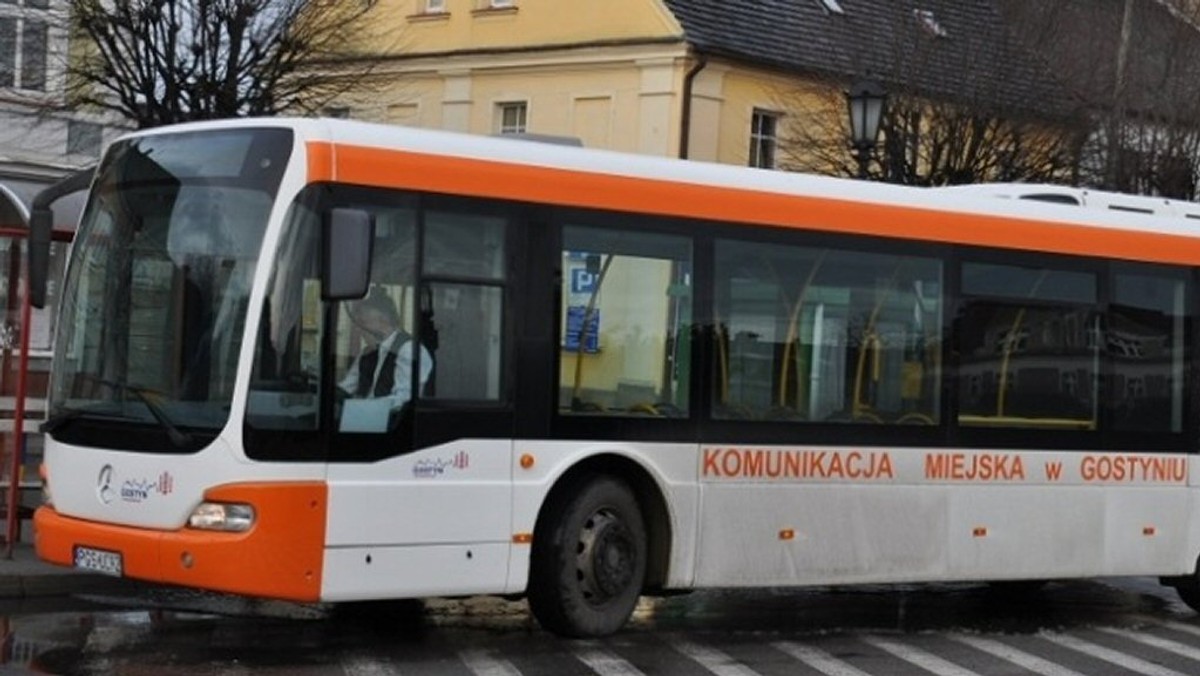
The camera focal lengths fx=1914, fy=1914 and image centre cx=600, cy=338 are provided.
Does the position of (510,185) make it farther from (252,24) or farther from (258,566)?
(252,24)

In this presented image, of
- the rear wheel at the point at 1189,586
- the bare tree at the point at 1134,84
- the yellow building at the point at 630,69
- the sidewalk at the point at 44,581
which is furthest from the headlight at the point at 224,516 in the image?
the yellow building at the point at 630,69

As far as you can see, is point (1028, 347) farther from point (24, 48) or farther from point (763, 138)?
point (763, 138)

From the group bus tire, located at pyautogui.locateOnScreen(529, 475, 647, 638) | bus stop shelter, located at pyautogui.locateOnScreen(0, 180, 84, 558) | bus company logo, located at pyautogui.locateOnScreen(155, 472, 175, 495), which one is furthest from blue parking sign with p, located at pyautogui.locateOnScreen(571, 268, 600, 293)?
bus stop shelter, located at pyautogui.locateOnScreen(0, 180, 84, 558)

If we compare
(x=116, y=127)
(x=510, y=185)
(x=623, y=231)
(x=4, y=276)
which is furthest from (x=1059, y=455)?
(x=116, y=127)

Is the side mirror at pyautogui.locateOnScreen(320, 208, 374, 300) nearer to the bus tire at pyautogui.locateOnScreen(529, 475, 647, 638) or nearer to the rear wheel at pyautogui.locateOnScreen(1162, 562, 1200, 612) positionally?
the bus tire at pyautogui.locateOnScreen(529, 475, 647, 638)

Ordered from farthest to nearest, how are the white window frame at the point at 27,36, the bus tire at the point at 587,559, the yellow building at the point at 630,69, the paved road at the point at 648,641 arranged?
the yellow building at the point at 630,69 → the white window frame at the point at 27,36 → the bus tire at the point at 587,559 → the paved road at the point at 648,641

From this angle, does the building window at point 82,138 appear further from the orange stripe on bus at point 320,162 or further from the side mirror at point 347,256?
the side mirror at point 347,256

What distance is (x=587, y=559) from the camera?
36.3 ft

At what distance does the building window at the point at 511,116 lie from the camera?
36.1 m

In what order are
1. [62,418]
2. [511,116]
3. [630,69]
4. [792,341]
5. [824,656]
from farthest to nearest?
[511,116]
[630,69]
[792,341]
[824,656]
[62,418]

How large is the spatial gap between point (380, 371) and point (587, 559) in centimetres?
177

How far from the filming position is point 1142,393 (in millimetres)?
13859

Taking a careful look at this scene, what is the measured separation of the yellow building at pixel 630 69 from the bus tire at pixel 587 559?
1963cm

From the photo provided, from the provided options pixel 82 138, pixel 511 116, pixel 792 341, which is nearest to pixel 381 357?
pixel 792 341
